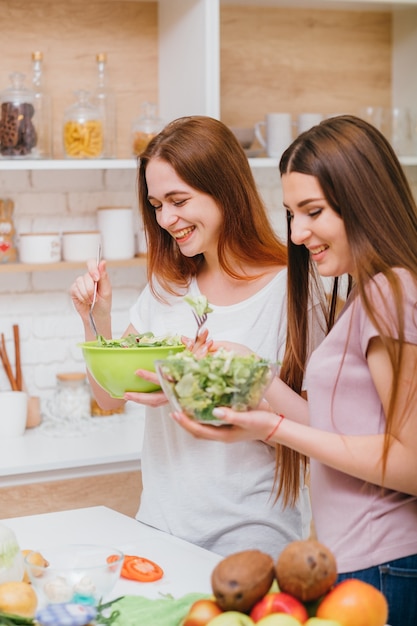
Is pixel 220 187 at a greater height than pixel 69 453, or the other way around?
pixel 220 187

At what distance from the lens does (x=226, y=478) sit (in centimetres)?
183

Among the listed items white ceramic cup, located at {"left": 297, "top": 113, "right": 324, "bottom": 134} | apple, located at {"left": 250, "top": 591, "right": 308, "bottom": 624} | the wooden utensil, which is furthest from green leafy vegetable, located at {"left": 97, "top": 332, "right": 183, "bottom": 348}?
white ceramic cup, located at {"left": 297, "top": 113, "right": 324, "bottom": 134}

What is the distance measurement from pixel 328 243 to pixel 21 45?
176 centimetres

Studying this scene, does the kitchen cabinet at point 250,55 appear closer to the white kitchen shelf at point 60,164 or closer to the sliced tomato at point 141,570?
the white kitchen shelf at point 60,164

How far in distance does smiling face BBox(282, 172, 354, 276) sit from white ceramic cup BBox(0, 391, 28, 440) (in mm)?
1500

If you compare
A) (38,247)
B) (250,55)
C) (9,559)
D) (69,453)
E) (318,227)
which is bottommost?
(69,453)

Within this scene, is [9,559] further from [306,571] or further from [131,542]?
[306,571]

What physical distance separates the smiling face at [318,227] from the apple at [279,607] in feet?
1.81

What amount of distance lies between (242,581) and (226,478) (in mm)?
748

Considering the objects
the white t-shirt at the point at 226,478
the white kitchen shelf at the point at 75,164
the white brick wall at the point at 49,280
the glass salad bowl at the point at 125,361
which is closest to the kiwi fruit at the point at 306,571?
the glass salad bowl at the point at 125,361

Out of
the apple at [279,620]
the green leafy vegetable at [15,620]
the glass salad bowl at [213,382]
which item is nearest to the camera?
the apple at [279,620]

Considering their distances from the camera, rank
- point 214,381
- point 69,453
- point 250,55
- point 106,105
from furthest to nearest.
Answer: point 250,55 → point 106,105 → point 69,453 → point 214,381

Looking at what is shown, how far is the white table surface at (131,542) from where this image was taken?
1.42 metres

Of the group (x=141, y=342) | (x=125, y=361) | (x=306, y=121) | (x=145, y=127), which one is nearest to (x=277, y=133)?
(x=306, y=121)
